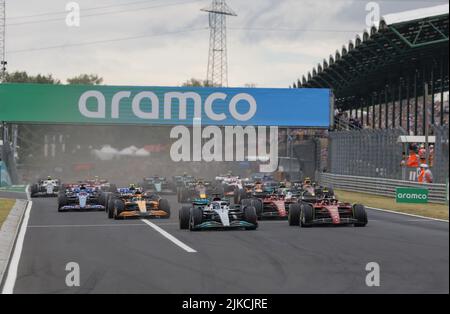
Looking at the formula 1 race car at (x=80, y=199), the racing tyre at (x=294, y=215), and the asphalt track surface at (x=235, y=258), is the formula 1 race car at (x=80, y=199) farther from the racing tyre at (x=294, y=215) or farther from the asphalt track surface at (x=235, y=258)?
the racing tyre at (x=294, y=215)

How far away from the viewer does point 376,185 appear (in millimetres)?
34500

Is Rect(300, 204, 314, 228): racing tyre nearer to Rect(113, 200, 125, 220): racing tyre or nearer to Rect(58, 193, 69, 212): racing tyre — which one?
Rect(113, 200, 125, 220): racing tyre

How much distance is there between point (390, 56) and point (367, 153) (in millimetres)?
10062

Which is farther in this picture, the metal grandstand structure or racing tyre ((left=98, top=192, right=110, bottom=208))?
the metal grandstand structure

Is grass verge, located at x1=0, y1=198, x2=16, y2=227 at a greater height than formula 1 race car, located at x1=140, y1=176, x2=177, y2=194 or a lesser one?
lesser

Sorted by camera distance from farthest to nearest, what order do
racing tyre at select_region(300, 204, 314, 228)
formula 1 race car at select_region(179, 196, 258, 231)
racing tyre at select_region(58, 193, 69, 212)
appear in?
racing tyre at select_region(58, 193, 69, 212) < racing tyre at select_region(300, 204, 314, 228) < formula 1 race car at select_region(179, 196, 258, 231)

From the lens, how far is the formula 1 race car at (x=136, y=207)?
2122 cm

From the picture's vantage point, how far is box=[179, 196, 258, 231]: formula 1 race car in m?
17.7

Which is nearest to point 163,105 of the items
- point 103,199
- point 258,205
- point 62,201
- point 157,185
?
point 157,185

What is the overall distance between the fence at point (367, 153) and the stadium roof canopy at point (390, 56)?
17.5 feet

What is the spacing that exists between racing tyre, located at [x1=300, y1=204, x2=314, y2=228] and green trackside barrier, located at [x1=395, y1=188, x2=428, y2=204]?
959cm

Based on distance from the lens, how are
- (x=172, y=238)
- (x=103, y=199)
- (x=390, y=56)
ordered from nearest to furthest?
(x=172, y=238) → (x=103, y=199) → (x=390, y=56)

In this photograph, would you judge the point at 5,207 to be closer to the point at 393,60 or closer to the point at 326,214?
the point at 326,214

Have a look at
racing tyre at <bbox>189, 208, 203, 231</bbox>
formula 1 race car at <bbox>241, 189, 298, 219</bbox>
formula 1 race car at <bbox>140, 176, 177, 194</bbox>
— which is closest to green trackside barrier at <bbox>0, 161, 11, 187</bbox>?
formula 1 race car at <bbox>140, 176, 177, 194</bbox>
